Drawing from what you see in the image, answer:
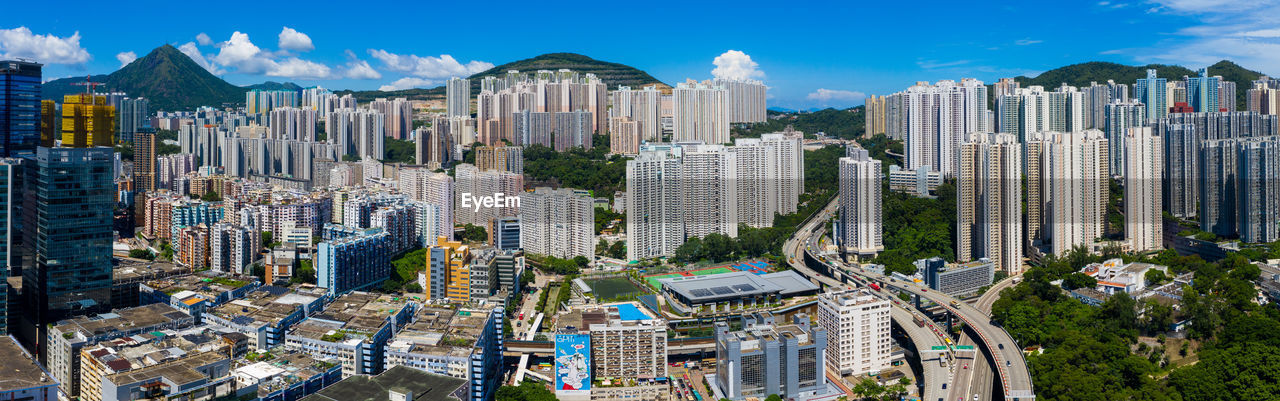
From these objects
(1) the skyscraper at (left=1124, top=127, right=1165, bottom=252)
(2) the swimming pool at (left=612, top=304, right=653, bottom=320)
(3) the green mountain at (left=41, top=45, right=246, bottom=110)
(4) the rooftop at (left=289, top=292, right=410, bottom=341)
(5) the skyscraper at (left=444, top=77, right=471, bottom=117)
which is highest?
(3) the green mountain at (left=41, top=45, right=246, bottom=110)

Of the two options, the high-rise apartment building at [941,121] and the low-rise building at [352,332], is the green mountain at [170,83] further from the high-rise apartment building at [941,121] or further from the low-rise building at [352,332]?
the low-rise building at [352,332]

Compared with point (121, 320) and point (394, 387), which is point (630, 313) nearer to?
point (394, 387)

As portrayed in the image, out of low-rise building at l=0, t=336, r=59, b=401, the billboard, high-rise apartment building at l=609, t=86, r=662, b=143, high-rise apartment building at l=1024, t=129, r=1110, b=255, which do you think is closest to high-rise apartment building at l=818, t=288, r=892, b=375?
the billboard

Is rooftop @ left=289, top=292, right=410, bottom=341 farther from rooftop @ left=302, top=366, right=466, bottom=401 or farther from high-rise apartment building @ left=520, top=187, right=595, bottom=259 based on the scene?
high-rise apartment building @ left=520, top=187, right=595, bottom=259

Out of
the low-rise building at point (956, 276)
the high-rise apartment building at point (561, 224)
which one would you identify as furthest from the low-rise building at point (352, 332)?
the low-rise building at point (956, 276)

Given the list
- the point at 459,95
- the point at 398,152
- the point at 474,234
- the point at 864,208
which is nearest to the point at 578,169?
the point at 474,234

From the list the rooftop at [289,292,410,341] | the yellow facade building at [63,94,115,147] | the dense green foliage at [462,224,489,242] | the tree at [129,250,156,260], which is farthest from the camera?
the dense green foliage at [462,224,489,242]
